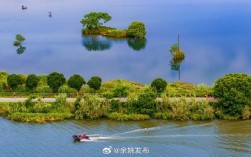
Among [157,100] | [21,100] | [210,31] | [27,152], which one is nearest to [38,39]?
[210,31]

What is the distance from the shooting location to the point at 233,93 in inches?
1983

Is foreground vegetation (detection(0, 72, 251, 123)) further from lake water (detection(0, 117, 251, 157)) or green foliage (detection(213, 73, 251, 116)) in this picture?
lake water (detection(0, 117, 251, 157))

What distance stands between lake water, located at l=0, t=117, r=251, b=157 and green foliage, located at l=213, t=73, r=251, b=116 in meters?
1.61

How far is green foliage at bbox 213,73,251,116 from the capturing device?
5031 cm

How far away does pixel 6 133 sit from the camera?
4800 centimetres

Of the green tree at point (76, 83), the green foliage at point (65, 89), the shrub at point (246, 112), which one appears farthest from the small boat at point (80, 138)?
the shrub at point (246, 112)

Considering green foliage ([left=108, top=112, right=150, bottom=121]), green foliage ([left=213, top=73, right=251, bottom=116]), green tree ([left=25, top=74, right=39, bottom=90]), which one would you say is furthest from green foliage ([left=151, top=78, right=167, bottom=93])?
green tree ([left=25, top=74, right=39, bottom=90])

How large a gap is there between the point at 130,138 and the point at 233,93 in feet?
40.2

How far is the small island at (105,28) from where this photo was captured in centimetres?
9238

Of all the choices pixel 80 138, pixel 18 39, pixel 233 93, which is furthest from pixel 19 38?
pixel 233 93

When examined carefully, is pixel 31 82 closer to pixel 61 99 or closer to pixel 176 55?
pixel 61 99

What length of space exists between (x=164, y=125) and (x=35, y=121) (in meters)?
13.4

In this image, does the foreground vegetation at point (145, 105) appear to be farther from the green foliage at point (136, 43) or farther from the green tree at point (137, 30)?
the green tree at point (137, 30)

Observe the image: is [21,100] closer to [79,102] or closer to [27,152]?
[79,102]
